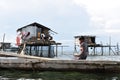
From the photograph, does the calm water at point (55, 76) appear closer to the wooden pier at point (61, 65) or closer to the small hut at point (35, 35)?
the wooden pier at point (61, 65)

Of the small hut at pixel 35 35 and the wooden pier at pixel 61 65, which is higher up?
the small hut at pixel 35 35

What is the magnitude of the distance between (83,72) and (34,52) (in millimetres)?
28429

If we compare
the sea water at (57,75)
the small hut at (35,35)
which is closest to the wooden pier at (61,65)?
the sea water at (57,75)

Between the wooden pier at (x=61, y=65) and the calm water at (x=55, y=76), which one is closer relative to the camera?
the calm water at (x=55, y=76)

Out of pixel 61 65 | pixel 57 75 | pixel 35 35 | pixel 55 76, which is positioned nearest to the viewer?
pixel 55 76

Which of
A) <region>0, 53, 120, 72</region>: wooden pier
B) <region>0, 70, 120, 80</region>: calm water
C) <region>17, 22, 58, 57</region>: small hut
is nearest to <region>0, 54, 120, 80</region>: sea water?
<region>0, 70, 120, 80</region>: calm water

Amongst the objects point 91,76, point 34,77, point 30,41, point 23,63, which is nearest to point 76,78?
point 91,76

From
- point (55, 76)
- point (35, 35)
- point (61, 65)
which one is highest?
point (35, 35)

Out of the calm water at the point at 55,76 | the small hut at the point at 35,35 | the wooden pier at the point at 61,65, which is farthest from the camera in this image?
the small hut at the point at 35,35

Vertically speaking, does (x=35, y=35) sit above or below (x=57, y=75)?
above

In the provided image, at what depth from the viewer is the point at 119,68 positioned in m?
17.3

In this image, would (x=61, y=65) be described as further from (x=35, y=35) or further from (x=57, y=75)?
(x=35, y=35)

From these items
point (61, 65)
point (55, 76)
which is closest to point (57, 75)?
point (55, 76)

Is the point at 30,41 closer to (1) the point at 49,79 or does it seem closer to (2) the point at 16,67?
(2) the point at 16,67
